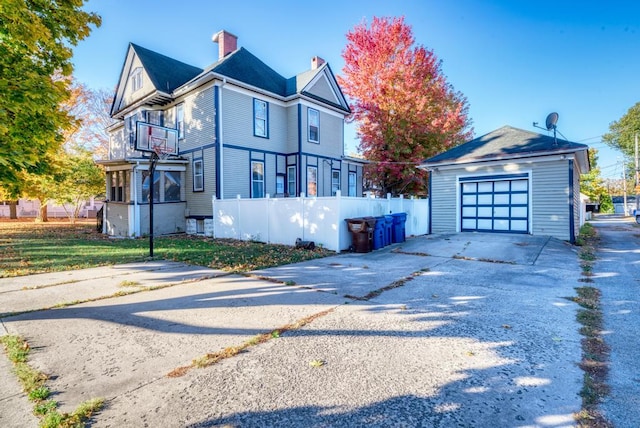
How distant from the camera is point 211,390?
8.05ft

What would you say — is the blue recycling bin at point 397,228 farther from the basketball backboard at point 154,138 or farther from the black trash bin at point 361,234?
the basketball backboard at point 154,138

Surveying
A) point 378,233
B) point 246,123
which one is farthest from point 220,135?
point 378,233

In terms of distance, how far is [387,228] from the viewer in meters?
10.9

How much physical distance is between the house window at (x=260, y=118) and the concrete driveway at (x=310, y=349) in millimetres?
10773

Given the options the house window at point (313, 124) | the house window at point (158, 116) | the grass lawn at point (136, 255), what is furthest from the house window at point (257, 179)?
the house window at point (158, 116)

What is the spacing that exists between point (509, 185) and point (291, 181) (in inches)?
398

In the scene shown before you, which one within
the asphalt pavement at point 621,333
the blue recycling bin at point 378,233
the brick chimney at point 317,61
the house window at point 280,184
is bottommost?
the asphalt pavement at point 621,333

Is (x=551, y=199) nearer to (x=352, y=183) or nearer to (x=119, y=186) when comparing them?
(x=352, y=183)

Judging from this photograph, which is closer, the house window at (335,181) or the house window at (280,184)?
the house window at (280,184)

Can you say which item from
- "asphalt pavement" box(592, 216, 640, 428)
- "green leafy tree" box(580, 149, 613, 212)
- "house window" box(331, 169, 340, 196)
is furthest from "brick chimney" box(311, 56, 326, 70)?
"green leafy tree" box(580, 149, 613, 212)

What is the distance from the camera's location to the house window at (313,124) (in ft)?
56.1

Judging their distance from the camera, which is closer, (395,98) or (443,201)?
(443,201)

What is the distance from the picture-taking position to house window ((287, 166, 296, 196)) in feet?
55.4

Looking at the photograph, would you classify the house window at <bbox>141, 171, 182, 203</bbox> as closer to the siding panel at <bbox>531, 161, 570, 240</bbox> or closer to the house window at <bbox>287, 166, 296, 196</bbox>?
the house window at <bbox>287, 166, 296, 196</bbox>
